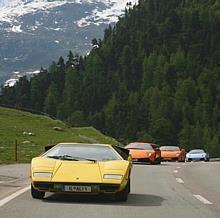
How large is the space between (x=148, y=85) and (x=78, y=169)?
16369 centimetres

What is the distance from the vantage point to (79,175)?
13.5 metres

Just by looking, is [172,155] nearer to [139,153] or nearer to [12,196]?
[139,153]

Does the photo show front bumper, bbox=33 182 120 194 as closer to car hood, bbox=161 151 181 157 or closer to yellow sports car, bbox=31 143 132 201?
yellow sports car, bbox=31 143 132 201

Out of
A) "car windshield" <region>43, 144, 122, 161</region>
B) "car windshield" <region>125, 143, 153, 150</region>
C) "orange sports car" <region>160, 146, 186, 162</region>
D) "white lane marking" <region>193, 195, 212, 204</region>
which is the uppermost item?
"car windshield" <region>43, 144, 122, 161</region>

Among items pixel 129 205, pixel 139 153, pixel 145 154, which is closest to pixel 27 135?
pixel 139 153

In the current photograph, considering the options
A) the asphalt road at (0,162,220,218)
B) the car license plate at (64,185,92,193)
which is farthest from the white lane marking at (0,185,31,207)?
the car license plate at (64,185,92,193)

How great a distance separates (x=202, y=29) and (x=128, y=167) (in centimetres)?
17856

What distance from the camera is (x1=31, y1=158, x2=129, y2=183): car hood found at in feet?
44.1

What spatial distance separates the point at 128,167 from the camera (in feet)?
46.3

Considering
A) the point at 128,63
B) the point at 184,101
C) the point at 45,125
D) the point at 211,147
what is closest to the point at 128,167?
the point at 45,125

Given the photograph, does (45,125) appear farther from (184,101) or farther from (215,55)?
(215,55)

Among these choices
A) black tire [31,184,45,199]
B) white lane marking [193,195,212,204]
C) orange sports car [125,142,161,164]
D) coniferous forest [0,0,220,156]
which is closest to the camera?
black tire [31,184,45,199]

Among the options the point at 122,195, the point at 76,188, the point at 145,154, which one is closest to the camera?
the point at 76,188

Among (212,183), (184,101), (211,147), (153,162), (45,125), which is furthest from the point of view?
(184,101)
